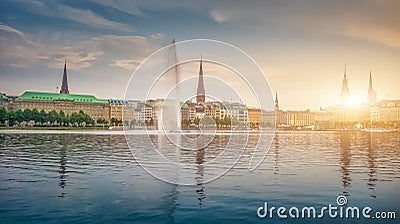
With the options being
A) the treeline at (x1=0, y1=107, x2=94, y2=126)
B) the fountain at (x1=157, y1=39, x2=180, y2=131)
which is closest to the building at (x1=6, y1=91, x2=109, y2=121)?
the treeline at (x1=0, y1=107, x2=94, y2=126)

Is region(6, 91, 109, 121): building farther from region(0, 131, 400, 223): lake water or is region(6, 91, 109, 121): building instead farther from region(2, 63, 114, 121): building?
region(0, 131, 400, 223): lake water

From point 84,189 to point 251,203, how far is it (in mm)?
4853

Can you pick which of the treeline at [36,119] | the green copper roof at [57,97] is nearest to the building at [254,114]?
the treeline at [36,119]

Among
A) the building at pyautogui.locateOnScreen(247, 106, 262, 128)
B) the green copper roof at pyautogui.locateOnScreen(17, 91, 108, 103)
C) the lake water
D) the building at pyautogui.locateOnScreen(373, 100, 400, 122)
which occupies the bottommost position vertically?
the lake water

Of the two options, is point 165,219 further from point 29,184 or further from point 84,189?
point 29,184

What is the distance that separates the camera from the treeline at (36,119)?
283 ft

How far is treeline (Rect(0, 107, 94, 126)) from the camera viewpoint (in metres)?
86.2

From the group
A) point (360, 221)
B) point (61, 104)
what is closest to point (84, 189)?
point (360, 221)

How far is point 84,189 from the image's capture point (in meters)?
11.8

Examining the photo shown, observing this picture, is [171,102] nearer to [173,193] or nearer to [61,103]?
[173,193]

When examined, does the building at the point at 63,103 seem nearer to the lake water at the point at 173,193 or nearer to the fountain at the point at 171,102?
the fountain at the point at 171,102

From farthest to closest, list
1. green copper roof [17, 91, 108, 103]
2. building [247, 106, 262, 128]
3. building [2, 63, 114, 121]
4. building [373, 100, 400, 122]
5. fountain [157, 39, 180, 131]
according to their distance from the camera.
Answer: building [373, 100, 400, 122] < green copper roof [17, 91, 108, 103] < building [2, 63, 114, 121] < fountain [157, 39, 180, 131] < building [247, 106, 262, 128]

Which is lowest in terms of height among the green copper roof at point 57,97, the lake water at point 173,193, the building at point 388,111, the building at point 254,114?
the lake water at point 173,193

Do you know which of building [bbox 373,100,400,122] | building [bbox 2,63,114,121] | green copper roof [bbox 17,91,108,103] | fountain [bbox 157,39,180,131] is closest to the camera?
fountain [bbox 157,39,180,131]
